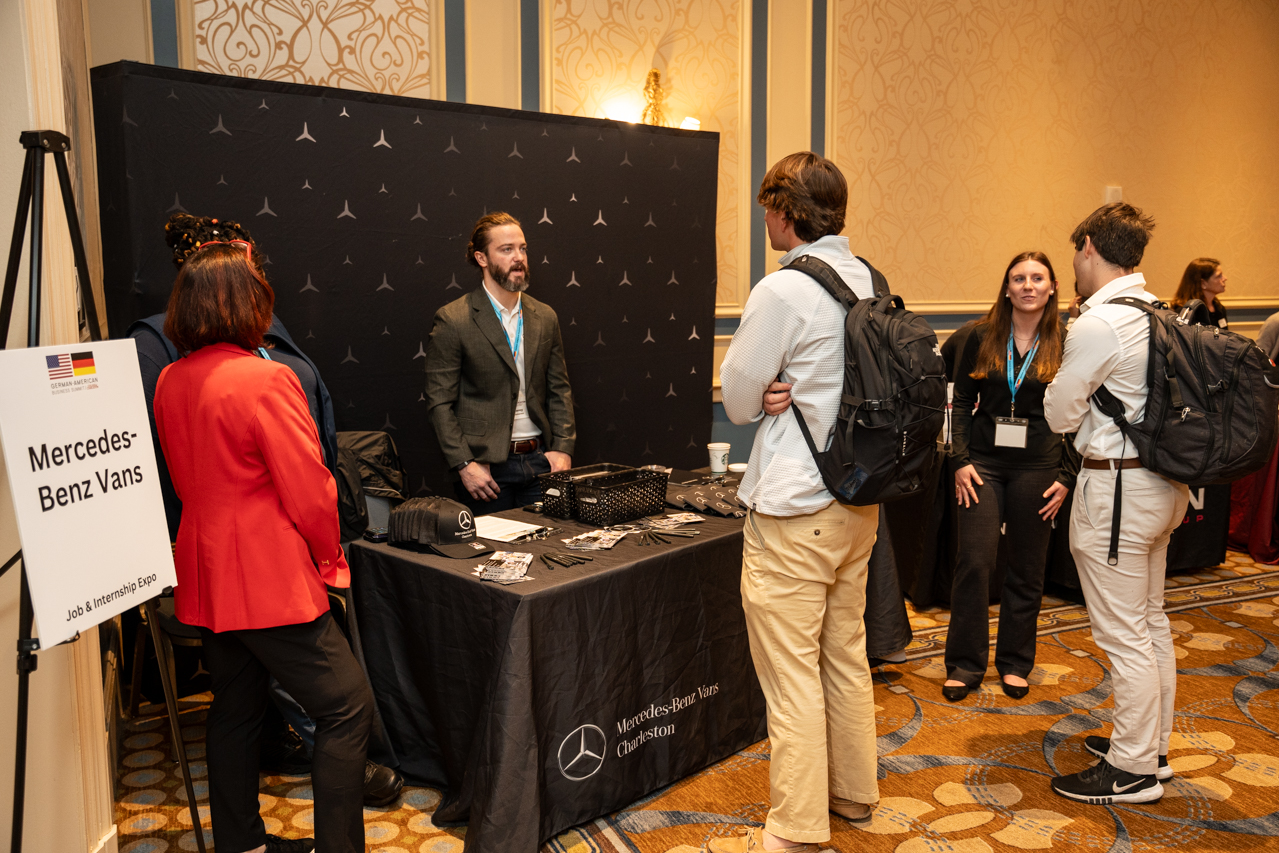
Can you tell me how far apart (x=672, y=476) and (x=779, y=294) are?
1.35 metres

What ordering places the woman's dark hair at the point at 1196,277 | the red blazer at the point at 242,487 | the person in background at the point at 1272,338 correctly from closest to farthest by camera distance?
the red blazer at the point at 242,487
the person in background at the point at 1272,338
the woman's dark hair at the point at 1196,277

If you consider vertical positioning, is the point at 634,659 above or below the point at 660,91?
below

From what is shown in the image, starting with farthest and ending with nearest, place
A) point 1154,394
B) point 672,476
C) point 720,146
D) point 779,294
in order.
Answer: point 720,146
point 672,476
point 1154,394
point 779,294

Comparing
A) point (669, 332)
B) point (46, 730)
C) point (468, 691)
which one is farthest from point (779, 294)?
point (669, 332)

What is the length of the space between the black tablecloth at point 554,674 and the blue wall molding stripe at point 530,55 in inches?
86.3

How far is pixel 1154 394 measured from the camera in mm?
2201

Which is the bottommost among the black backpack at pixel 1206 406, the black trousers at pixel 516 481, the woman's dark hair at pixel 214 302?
the black trousers at pixel 516 481

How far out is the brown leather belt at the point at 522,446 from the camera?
3.14 metres

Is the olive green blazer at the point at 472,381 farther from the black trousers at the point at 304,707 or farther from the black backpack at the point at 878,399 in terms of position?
the black backpack at the point at 878,399

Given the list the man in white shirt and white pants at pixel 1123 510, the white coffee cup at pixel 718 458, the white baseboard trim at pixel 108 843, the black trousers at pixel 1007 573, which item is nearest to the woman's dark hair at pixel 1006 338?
the black trousers at pixel 1007 573

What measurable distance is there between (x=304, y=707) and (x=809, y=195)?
1500 millimetres

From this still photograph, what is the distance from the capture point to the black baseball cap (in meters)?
2.34

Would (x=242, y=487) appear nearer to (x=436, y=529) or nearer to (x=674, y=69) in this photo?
(x=436, y=529)

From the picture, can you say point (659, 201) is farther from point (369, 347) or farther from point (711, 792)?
point (711, 792)
